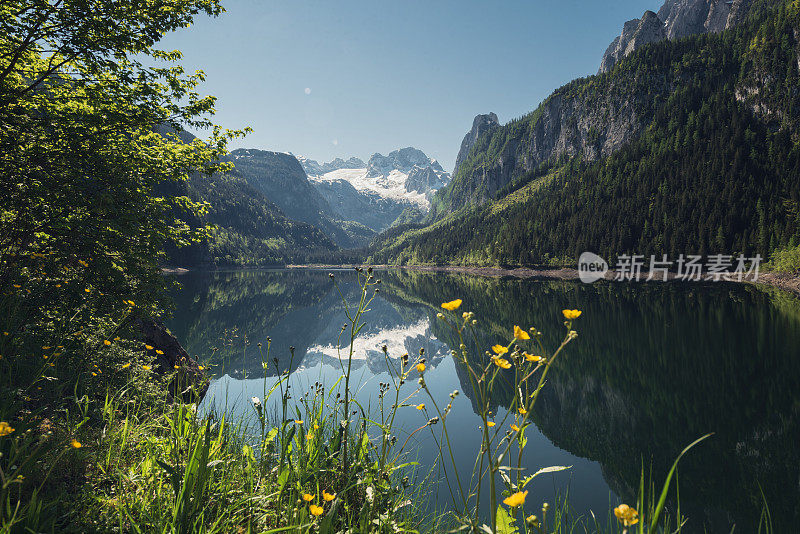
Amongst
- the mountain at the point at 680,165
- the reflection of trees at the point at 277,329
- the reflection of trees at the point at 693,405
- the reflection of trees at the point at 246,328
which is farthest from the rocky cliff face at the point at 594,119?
the reflection of trees at the point at 246,328

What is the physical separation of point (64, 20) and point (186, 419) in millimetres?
8216

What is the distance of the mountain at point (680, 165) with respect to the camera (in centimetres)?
7050

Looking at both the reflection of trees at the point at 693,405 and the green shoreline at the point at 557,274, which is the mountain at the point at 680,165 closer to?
the green shoreline at the point at 557,274

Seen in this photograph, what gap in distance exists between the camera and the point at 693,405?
11.1 meters

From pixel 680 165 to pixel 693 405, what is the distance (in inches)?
4456

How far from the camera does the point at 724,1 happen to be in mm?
174000

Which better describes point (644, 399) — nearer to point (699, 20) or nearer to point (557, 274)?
point (557, 274)

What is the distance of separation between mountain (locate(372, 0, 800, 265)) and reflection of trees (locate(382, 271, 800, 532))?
57471 mm

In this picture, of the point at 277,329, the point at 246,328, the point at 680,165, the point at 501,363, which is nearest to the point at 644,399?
the point at 501,363

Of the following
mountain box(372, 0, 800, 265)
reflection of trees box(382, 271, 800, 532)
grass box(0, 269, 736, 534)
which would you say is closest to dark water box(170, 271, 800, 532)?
reflection of trees box(382, 271, 800, 532)

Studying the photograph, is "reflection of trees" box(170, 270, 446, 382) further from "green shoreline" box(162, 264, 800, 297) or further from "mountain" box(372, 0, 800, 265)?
"mountain" box(372, 0, 800, 265)

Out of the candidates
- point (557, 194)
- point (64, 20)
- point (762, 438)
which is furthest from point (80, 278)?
point (557, 194)

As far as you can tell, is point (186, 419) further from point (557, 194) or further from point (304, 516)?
point (557, 194)

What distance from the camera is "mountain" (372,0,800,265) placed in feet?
231
